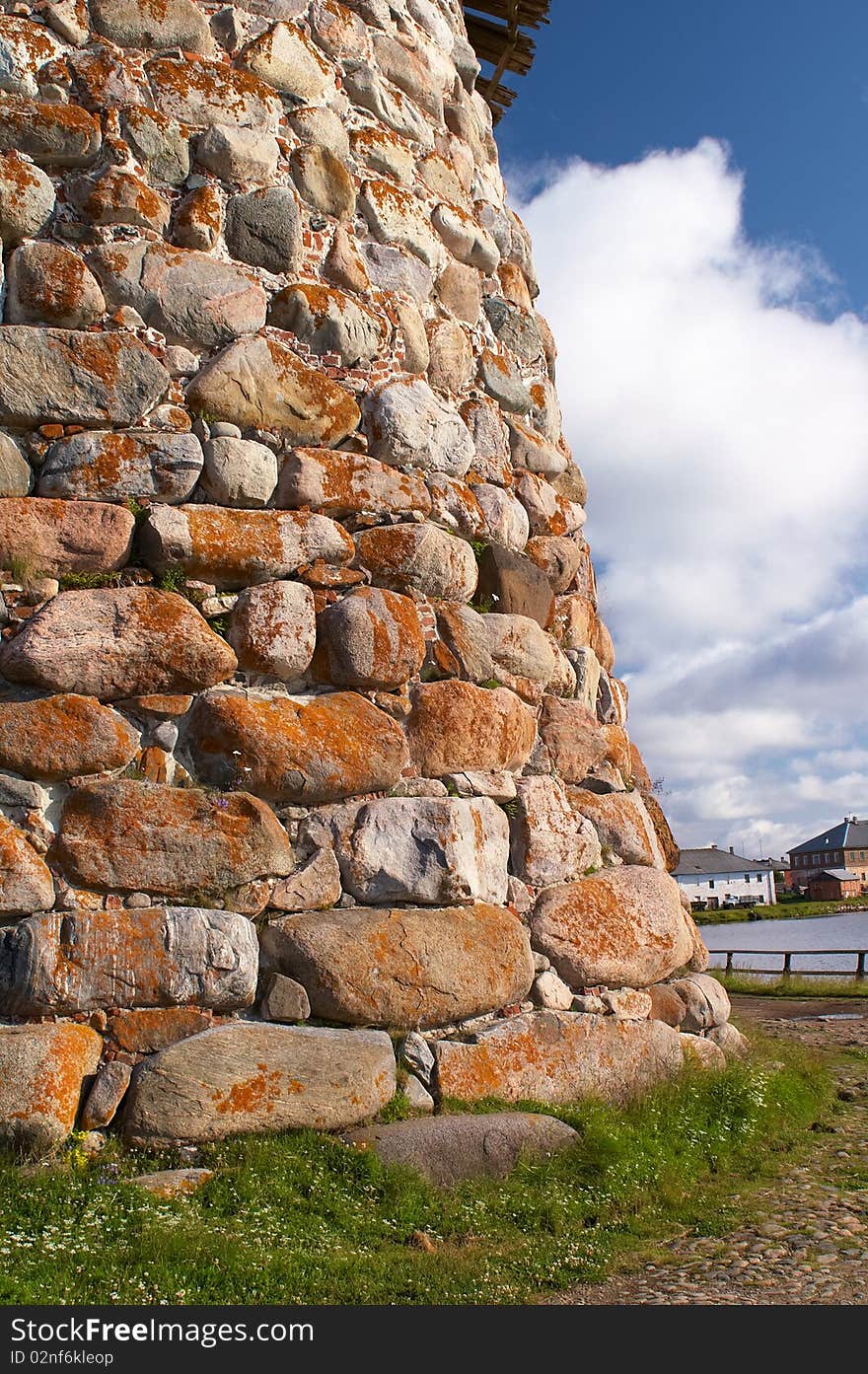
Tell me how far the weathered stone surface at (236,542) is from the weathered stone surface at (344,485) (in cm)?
10

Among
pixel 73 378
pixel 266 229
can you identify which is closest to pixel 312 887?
pixel 73 378

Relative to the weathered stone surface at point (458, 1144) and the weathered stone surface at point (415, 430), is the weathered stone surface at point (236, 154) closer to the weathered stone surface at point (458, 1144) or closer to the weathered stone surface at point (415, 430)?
the weathered stone surface at point (415, 430)

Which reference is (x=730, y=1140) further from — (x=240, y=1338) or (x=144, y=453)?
(x=144, y=453)

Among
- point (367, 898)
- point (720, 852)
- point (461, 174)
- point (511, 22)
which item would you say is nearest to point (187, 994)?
point (367, 898)

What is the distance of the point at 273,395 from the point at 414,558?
3.30 ft

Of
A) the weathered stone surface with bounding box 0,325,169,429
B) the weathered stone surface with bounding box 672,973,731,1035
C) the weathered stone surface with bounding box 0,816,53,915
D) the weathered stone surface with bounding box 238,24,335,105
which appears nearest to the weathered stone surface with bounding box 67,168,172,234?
the weathered stone surface with bounding box 0,325,169,429

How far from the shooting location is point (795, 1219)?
3.79 m

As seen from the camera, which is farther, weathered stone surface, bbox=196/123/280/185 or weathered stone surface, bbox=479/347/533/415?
weathered stone surface, bbox=479/347/533/415

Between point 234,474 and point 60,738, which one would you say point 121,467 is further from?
point 60,738

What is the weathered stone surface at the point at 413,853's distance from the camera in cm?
430

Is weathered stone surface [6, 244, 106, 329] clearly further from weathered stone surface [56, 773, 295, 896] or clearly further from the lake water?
the lake water

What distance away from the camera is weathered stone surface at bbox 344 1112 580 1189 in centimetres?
372

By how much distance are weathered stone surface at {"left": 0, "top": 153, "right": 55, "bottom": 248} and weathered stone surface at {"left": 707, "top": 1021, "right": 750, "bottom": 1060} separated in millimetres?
5199

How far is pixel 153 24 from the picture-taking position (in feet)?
17.0
